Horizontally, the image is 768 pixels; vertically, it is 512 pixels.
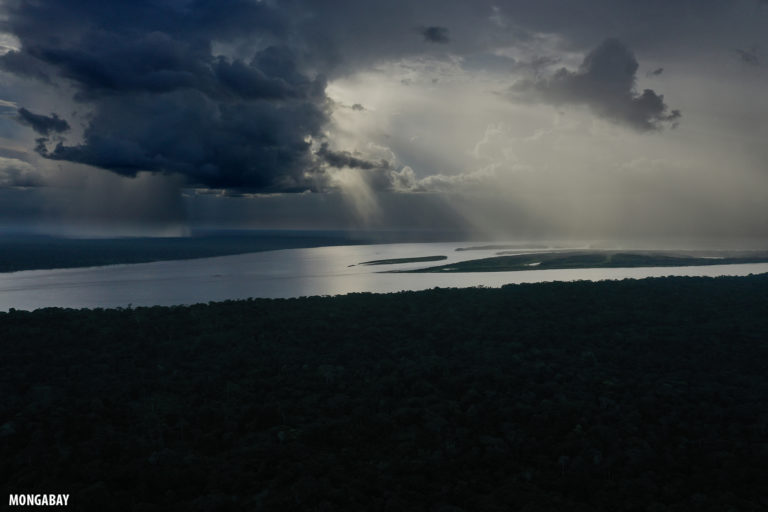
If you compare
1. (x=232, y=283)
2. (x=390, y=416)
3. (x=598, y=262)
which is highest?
(x=598, y=262)

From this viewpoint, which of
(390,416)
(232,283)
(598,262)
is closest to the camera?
(390,416)

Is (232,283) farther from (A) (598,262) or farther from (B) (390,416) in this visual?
(B) (390,416)

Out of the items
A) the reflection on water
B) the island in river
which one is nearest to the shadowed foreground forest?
the reflection on water

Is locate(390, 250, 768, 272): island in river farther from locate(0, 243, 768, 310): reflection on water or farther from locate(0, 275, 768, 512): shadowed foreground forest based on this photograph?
locate(0, 275, 768, 512): shadowed foreground forest

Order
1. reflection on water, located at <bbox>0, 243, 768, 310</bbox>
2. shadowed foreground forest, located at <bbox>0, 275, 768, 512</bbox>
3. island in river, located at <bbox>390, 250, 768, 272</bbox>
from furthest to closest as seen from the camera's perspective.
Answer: island in river, located at <bbox>390, 250, 768, 272</bbox>, reflection on water, located at <bbox>0, 243, 768, 310</bbox>, shadowed foreground forest, located at <bbox>0, 275, 768, 512</bbox>

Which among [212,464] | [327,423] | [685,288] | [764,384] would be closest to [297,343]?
[327,423]

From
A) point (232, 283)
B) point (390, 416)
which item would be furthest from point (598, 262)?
point (390, 416)

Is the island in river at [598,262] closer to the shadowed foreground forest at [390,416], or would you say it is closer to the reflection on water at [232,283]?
the reflection on water at [232,283]

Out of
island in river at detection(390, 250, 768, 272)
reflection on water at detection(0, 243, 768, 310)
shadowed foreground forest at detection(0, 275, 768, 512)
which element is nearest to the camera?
shadowed foreground forest at detection(0, 275, 768, 512)

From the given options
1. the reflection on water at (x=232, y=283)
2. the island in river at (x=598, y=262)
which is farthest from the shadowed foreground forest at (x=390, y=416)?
the island in river at (x=598, y=262)
